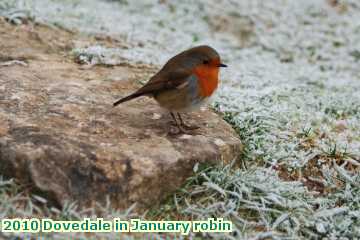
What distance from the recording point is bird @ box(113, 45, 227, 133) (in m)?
4.22

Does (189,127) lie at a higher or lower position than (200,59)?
lower

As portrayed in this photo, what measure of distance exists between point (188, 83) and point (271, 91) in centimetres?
241

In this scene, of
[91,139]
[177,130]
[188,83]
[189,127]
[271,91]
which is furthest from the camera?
[271,91]

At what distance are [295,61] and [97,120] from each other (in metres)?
5.53

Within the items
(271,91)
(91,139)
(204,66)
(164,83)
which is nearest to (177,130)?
(164,83)

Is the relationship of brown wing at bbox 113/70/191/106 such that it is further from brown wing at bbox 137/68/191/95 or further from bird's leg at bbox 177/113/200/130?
bird's leg at bbox 177/113/200/130

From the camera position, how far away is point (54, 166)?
3588 millimetres

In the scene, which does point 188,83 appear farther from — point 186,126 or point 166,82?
point 186,126

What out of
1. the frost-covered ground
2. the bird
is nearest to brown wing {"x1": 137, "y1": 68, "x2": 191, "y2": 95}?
the bird

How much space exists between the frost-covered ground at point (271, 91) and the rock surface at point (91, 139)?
0.25 meters

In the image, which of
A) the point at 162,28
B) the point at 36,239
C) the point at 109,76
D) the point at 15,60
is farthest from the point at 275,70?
the point at 36,239

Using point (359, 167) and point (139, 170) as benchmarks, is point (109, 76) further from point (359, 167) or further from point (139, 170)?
point (359, 167)

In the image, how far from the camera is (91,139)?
3.94 metres

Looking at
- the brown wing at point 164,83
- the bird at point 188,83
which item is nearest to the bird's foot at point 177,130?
the bird at point 188,83
